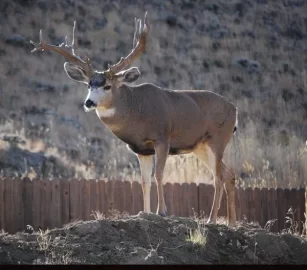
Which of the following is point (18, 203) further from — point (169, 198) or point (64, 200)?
point (169, 198)

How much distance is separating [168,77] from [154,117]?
60.0 ft

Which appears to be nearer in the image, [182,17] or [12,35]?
[12,35]

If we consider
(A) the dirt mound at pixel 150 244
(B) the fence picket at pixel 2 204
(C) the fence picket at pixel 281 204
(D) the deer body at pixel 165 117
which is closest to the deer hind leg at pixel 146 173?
(D) the deer body at pixel 165 117

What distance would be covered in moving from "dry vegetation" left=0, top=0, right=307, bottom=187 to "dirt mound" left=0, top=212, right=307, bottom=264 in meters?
8.88

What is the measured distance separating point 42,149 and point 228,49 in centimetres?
1358

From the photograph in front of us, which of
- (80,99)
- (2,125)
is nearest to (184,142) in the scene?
(2,125)

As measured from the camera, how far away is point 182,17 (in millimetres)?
35250

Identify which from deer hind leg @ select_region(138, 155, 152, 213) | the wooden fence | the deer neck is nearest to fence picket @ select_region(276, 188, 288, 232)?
the wooden fence

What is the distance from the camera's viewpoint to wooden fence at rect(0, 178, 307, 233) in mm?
13719

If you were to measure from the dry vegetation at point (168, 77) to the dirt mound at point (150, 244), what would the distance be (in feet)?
29.1

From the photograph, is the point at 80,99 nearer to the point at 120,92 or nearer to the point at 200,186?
the point at 200,186

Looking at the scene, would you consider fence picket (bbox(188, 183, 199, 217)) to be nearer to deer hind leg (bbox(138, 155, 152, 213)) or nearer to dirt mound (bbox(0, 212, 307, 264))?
deer hind leg (bbox(138, 155, 152, 213))

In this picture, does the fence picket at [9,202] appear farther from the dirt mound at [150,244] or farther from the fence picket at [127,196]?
the dirt mound at [150,244]

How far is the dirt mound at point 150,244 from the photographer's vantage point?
A: 29.4 ft
